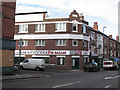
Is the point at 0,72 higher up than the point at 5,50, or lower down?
lower down

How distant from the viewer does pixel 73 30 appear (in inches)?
1362

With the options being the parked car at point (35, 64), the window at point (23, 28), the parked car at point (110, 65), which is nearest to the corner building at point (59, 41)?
the window at point (23, 28)

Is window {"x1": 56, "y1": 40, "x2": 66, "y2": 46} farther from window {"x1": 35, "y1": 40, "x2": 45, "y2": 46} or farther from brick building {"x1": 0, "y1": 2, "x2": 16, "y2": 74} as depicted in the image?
brick building {"x1": 0, "y1": 2, "x2": 16, "y2": 74}

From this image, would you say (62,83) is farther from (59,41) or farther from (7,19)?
(59,41)

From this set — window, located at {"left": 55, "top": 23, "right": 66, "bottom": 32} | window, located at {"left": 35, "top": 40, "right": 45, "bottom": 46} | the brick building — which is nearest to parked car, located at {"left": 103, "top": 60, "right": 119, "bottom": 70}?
window, located at {"left": 55, "top": 23, "right": 66, "bottom": 32}

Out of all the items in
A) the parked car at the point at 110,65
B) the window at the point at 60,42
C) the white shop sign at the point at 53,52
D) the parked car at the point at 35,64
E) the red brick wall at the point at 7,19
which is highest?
the red brick wall at the point at 7,19

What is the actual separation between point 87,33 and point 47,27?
8.51 metres

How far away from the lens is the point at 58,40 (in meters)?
34.5

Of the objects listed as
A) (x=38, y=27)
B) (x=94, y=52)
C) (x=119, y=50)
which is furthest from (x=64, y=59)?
(x=119, y=50)

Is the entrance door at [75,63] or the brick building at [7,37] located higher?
the brick building at [7,37]

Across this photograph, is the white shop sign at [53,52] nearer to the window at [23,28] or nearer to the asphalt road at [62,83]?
the window at [23,28]

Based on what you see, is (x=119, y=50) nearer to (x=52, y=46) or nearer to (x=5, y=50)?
(x=52, y=46)

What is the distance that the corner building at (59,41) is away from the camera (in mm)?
33781

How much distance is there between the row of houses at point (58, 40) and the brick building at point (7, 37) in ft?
48.1
